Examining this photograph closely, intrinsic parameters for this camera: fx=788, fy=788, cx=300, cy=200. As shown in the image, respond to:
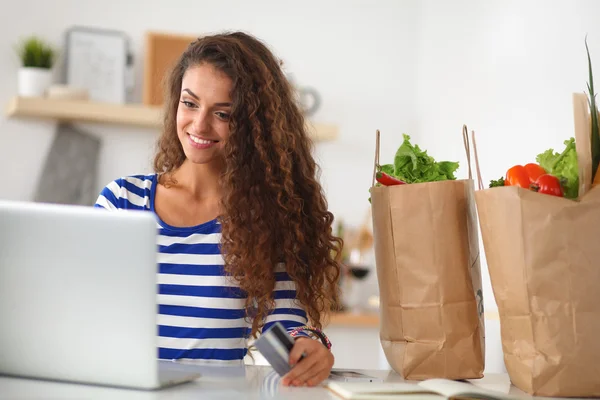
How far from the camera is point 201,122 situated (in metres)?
1.61

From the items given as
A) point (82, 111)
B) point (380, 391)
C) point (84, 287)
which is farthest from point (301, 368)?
point (82, 111)

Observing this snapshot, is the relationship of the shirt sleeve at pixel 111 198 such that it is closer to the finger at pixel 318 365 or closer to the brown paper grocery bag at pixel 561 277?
the finger at pixel 318 365

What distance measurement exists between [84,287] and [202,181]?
2.41 feet

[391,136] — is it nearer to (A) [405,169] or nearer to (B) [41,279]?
(A) [405,169]

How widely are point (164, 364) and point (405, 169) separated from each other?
0.53 metres

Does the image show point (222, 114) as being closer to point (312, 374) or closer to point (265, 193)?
point (265, 193)

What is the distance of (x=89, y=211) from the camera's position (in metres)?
1.01

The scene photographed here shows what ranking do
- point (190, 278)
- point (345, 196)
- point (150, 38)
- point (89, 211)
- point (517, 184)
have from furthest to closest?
point (345, 196), point (150, 38), point (190, 278), point (517, 184), point (89, 211)

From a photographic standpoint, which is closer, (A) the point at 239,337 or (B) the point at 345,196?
(A) the point at 239,337

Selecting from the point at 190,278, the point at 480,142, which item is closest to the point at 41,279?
the point at 190,278

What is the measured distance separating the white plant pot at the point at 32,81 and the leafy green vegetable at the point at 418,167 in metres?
2.27

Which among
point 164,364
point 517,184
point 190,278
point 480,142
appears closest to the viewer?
point 517,184

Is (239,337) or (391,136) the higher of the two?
(391,136)

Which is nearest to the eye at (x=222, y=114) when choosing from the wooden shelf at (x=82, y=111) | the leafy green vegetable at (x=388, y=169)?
the leafy green vegetable at (x=388, y=169)
